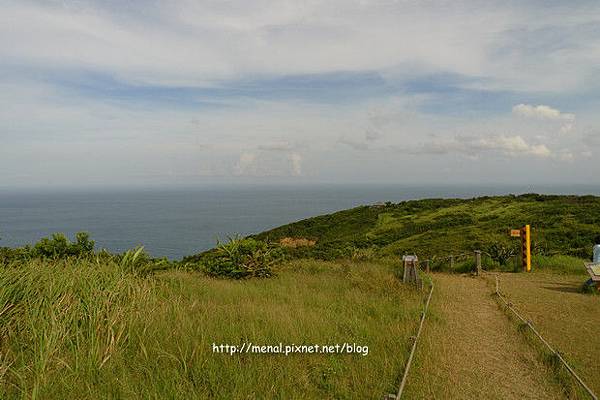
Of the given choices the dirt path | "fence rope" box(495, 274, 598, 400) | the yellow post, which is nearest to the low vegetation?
the yellow post

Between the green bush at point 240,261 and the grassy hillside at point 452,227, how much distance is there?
687 cm

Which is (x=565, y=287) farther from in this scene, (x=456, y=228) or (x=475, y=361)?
(x=456, y=228)

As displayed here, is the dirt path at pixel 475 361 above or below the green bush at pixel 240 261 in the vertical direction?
below

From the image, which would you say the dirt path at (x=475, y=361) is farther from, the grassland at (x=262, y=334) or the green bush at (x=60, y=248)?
the green bush at (x=60, y=248)

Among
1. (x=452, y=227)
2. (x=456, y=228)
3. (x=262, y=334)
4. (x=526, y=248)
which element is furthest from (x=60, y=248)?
(x=452, y=227)

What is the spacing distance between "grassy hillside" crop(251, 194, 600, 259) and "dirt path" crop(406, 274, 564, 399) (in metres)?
11.1

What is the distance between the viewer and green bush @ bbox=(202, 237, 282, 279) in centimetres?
1214

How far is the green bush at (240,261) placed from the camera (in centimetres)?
1214

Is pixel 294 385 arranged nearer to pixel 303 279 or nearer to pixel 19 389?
pixel 19 389

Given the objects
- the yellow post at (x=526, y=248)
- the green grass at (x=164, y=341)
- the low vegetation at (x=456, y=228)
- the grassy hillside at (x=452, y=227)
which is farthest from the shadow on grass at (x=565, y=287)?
the green grass at (x=164, y=341)

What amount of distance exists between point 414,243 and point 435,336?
1878 centimetres

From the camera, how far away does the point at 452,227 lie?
2858cm

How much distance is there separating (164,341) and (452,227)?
87.5 feet

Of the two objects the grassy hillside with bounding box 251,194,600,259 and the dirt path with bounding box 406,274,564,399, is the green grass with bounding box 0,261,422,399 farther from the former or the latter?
the grassy hillside with bounding box 251,194,600,259
